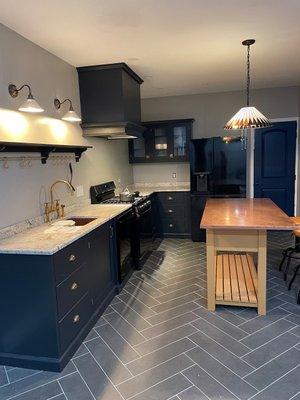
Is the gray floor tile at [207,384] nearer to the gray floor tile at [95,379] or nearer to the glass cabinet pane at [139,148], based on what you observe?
the gray floor tile at [95,379]

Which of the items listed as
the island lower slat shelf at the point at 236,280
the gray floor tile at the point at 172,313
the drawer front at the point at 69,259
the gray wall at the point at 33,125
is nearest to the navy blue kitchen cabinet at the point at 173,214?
the island lower slat shelf at the point at 236,280

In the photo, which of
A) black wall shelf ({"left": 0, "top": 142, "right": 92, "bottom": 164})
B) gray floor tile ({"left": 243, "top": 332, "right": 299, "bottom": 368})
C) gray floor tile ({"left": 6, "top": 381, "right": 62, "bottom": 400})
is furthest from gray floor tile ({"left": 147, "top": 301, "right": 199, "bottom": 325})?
black wall shelf ({"left": 0, "top": 142, "right": 92, "bottom": 164})

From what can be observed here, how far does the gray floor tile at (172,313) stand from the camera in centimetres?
279

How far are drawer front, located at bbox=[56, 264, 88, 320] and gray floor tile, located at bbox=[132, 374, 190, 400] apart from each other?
76 centimetres

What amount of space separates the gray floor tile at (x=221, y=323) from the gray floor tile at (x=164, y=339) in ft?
0.71

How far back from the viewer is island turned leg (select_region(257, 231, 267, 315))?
2730mm

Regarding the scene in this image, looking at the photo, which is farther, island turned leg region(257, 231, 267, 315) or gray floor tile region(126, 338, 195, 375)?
island turned leg region(257, 231, 267, 315)

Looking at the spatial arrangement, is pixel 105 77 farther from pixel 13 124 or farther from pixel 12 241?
pixel 12 241

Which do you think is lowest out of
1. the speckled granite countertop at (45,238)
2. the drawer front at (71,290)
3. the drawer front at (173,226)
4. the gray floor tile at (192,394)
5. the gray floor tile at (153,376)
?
the gray floor tile at (192,394)

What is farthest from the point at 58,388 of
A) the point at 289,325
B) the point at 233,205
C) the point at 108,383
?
the point at 233,205

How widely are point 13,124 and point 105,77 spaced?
4.96ft

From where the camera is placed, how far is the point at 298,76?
4535mm

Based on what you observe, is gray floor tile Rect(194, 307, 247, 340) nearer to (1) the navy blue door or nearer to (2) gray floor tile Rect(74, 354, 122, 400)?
(2) gray floor tile Rect(74, 354, 122, 400)

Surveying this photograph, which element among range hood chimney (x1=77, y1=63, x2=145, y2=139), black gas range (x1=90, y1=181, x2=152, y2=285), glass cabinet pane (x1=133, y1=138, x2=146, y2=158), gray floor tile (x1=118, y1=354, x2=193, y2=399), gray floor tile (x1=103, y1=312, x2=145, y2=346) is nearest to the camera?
gray floor tile (x1=118, y1=354, x2=193, y2=399)
